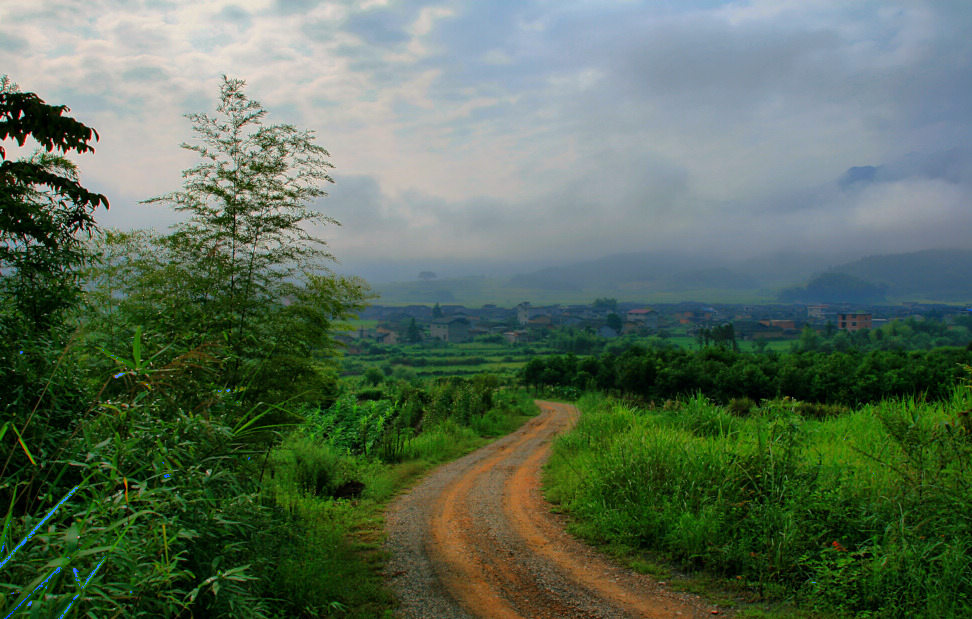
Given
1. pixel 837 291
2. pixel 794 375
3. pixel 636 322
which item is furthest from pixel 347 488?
pixel 837 291

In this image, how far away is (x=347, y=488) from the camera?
36.1ft

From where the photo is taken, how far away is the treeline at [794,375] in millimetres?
23141

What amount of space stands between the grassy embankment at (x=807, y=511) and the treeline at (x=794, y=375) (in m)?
12.3

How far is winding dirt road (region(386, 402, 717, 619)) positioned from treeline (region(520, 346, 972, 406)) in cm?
1339

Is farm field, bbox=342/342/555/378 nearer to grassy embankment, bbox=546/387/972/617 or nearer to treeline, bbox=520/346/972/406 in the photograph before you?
treeline, bbox=520/346/972/406

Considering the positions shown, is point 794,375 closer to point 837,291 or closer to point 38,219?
point 38,219

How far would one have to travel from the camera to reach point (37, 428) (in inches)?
167

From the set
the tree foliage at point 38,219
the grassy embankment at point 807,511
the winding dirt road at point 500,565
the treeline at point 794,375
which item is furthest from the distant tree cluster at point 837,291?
the tree foliage at point 38,219

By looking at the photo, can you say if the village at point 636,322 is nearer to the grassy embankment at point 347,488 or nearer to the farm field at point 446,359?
the farm field at point 446,359

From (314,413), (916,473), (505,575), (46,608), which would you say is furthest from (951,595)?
(314,413)

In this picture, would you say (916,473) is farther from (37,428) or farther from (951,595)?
(37,428)

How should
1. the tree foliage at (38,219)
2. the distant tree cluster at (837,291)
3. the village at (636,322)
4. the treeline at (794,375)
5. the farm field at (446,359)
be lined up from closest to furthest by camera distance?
the tree foliage at (38,219)
the treeline at (794,375)
the farm field at (446,359)
the village at (636,322)
the distant tree cluster at (837,291)

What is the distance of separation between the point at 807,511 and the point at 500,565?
4.01 meters

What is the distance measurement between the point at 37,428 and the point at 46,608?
2.49 meters
